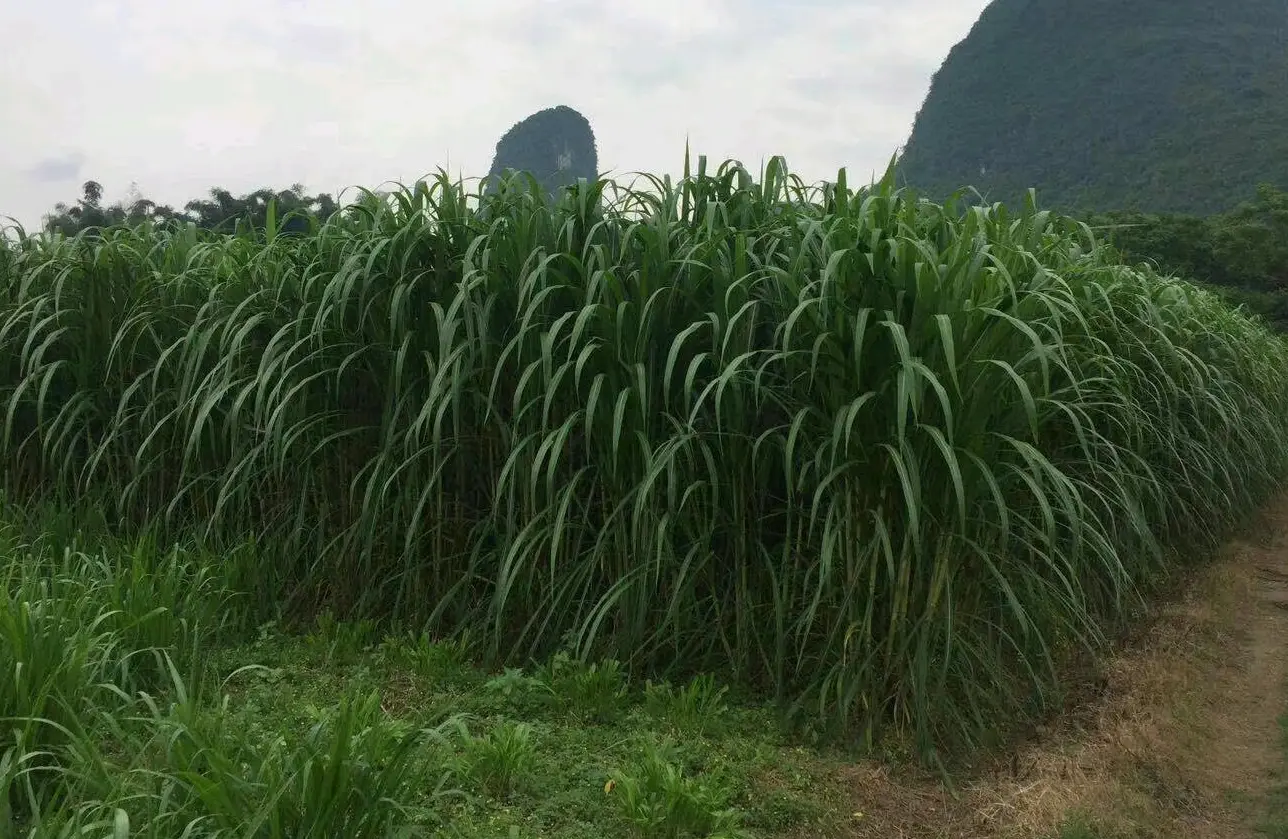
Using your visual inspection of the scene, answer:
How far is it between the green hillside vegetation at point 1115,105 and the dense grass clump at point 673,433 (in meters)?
27.5

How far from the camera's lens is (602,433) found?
2523 millimetres

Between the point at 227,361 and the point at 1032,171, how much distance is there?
38.5 metres

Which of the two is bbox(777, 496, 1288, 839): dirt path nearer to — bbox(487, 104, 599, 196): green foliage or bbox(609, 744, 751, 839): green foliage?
bbox(609, 744, 751, 839): green foliage

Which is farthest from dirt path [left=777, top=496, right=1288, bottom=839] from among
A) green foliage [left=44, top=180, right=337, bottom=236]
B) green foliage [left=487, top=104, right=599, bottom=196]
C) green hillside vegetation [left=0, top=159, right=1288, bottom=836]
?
green foliage [left=487, top=104, right=599, bottom=196]

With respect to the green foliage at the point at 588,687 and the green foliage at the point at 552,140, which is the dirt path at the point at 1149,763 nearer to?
the green foliage at the point at 588,687

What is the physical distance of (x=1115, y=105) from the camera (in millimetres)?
38281

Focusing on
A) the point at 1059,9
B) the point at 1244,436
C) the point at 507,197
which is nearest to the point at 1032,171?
the point at 1059,9

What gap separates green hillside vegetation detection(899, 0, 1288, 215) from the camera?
28.8 meters

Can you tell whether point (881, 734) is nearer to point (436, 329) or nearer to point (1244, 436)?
point (436, 329)

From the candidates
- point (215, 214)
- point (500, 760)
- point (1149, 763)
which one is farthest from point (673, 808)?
point (215, 214)

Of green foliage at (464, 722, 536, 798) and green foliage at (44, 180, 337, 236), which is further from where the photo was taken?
green foliage at (44, 180, 337, 236)

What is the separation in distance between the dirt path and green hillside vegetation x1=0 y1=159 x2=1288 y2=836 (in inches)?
5.1

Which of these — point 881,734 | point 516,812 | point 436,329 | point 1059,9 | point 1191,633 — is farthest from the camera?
point 1059,9

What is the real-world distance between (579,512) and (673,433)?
35 centimetres
